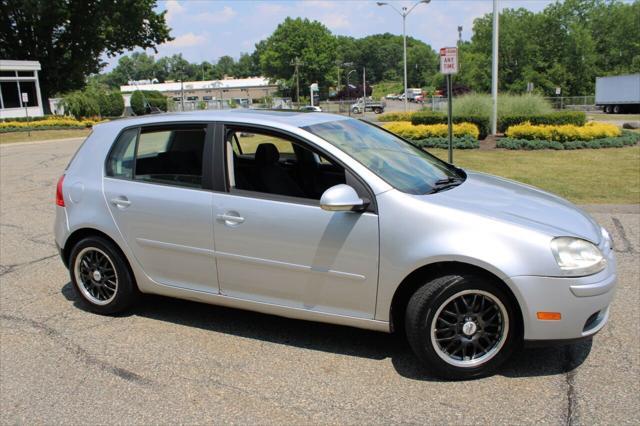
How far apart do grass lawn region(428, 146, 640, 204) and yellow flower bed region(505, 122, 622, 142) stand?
0.83 metres

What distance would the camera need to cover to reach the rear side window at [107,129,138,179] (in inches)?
180

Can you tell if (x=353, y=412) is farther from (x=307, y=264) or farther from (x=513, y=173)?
(x=513, y=173)

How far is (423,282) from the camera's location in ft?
11.7

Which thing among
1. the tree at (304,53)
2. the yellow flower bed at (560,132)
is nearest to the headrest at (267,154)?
the yellow flower bed at (560,132)

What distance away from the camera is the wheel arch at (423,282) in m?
3.40

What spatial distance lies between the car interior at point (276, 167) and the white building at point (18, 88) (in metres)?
42.3

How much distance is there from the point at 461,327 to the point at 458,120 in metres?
16.1

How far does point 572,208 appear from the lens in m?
4.04

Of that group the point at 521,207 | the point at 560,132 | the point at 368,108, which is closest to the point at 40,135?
the point at 560,132

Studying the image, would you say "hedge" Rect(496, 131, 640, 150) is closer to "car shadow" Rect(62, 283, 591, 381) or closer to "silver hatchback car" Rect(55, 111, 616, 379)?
"silver hatchback car" Rect(55, 111, 616, 379)

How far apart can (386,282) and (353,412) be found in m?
0.82

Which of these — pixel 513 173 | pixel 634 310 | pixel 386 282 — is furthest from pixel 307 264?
pixel 513 173

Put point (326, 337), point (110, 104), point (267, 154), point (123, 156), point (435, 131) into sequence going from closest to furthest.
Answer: point (326, 337)
point (267, 154)
point (123, 156)
point (435, 131)
point (110, 104)

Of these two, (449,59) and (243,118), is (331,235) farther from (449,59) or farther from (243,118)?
(449,59)
